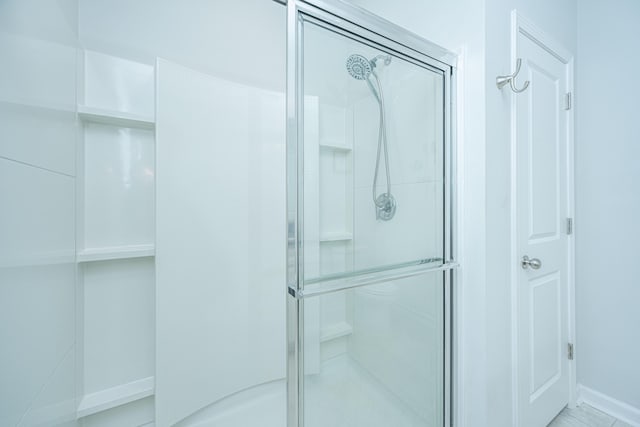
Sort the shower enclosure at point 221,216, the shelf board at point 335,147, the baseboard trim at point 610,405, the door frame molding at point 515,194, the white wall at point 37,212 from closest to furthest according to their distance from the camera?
the white wall at point 37,212
the shower enclosure at point 221,216
the shelf board at point 335,147
the door frame molding at point 515,194
the baseboard trim at point 610,405

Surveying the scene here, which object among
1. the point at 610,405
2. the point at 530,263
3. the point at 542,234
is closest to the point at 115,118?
the point at 530,263

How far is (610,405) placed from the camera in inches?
53.1

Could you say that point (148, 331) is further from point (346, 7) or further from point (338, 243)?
point (346, 7)

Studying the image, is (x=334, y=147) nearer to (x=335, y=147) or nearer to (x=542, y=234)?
(x=335, y=147)

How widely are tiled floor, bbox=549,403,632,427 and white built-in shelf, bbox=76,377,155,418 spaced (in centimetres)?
204

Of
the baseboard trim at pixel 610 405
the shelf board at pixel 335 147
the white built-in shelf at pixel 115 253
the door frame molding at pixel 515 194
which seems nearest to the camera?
the shelf board at pixel 335 147

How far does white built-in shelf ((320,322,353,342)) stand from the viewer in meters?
0.77

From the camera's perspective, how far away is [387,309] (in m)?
0.94

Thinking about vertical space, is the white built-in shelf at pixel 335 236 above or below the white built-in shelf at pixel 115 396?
above

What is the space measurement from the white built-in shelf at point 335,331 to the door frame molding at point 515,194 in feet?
2.57

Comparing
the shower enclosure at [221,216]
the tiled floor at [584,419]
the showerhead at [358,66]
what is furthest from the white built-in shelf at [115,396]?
the tiled floor at [584,419]

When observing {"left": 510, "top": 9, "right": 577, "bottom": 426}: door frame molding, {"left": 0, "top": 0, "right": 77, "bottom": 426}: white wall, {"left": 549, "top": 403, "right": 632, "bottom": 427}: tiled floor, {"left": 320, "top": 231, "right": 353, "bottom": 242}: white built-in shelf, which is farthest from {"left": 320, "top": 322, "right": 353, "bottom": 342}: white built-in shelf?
{"left": 549, "top": 403, "right": 632, "bottom": 427}: tiled floor

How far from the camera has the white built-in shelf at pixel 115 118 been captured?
90cm

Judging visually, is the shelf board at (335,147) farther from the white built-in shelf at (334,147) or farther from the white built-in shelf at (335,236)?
the white built-in shelf at (335,236)
